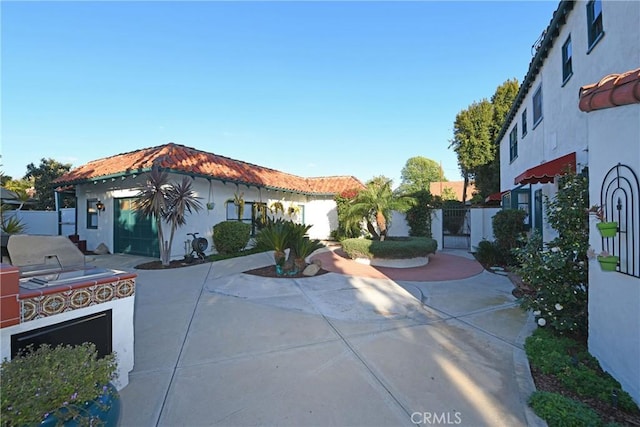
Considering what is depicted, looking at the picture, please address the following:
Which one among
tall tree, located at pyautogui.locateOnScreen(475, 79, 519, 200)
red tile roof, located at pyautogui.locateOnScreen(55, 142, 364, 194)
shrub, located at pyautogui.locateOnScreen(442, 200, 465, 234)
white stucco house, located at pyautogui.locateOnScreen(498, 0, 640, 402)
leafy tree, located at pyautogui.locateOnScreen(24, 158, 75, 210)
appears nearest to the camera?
white stucco house, located at pyautogui.locateOnScreen(498, 0, 640, 402)

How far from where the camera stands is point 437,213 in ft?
49.9

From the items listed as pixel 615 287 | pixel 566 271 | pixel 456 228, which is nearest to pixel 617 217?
pixel 615 287

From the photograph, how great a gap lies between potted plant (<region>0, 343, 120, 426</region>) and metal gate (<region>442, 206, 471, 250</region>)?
16.8 m

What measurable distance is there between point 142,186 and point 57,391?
10688 millimetres

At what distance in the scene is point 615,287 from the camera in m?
3.06

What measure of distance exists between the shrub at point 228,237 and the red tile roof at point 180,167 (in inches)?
83.6

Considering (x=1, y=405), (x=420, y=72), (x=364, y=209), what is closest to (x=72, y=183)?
(x=364, y=209)

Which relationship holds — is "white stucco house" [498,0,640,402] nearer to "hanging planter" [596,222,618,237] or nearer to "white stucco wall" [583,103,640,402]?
"white stucco wall" [583,103,640,402]

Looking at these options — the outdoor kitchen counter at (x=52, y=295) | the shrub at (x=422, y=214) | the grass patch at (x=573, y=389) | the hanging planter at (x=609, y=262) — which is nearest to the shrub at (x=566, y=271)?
the grass patch at (x=573, y=389)

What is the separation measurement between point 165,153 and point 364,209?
29.0 ft

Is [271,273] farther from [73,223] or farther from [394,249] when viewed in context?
[73,223]

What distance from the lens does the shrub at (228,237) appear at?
503 inches

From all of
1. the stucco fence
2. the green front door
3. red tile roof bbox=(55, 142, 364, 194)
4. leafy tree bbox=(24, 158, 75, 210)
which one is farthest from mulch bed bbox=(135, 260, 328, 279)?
leafy tree bbox=(24, 158, 75, 210)

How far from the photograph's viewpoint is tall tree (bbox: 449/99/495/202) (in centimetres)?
2564
